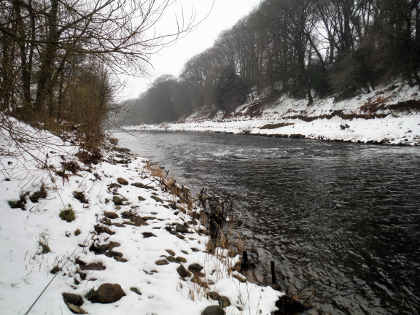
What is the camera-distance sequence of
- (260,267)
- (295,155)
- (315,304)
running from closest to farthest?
(315,304) < (260,267) < (295,155)

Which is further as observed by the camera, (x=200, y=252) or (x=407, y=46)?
(x=407, y=46)

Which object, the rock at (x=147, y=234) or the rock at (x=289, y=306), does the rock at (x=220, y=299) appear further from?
the rock at (x=147, y=234)

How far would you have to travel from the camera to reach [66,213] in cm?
375

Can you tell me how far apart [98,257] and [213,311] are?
1.57 m

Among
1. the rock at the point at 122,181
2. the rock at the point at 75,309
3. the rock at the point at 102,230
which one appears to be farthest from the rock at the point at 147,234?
the rock at the point at 122,181

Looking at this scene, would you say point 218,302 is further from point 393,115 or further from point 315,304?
→ point 393,115

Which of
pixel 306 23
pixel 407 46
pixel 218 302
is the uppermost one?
pixel 306 23

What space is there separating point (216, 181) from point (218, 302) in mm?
5802

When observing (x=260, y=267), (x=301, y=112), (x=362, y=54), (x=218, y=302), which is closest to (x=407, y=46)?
(x=362, y=54)

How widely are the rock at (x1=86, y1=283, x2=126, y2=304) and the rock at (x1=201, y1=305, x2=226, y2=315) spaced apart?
2.81ft

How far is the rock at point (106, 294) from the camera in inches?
95.3

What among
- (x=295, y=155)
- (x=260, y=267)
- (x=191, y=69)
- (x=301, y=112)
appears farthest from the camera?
(x=191, y=69)

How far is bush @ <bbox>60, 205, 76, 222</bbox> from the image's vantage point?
366 centimetres

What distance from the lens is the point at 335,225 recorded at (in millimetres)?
4879
